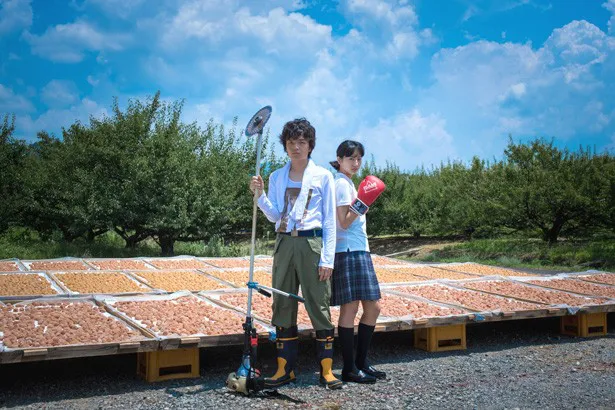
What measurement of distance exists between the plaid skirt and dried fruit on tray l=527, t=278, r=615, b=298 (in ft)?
12.3

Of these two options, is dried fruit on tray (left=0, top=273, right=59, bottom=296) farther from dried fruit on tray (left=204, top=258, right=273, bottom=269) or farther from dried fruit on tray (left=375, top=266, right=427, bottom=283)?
dried fruit on tray (left=375, top=266, right=427, bottom=283)

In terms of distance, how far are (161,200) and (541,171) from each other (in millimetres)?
9133

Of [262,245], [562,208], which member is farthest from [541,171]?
[262,245]

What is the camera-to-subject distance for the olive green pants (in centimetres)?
369

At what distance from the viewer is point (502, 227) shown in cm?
1539

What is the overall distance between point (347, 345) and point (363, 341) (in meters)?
Result: 0.15

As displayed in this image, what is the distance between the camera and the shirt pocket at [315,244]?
3.69 metres

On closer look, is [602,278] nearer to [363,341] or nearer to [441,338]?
[441,338]

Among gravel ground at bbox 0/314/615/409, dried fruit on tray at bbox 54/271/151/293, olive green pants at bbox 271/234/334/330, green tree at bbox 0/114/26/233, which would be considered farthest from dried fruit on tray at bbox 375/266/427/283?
green tree at bbox 0/114/26/233

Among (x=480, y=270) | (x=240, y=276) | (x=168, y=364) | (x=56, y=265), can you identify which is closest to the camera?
(x=168, y=364)

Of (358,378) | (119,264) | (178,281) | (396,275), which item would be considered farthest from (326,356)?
(119,264)

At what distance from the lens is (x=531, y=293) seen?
642 centimetres

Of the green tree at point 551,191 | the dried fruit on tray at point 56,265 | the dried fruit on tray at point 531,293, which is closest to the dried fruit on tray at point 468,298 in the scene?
the dried fruit on tray at point 531,293

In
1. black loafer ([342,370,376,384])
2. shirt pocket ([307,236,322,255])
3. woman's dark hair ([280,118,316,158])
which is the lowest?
black loafer ([342,370,376,384])
